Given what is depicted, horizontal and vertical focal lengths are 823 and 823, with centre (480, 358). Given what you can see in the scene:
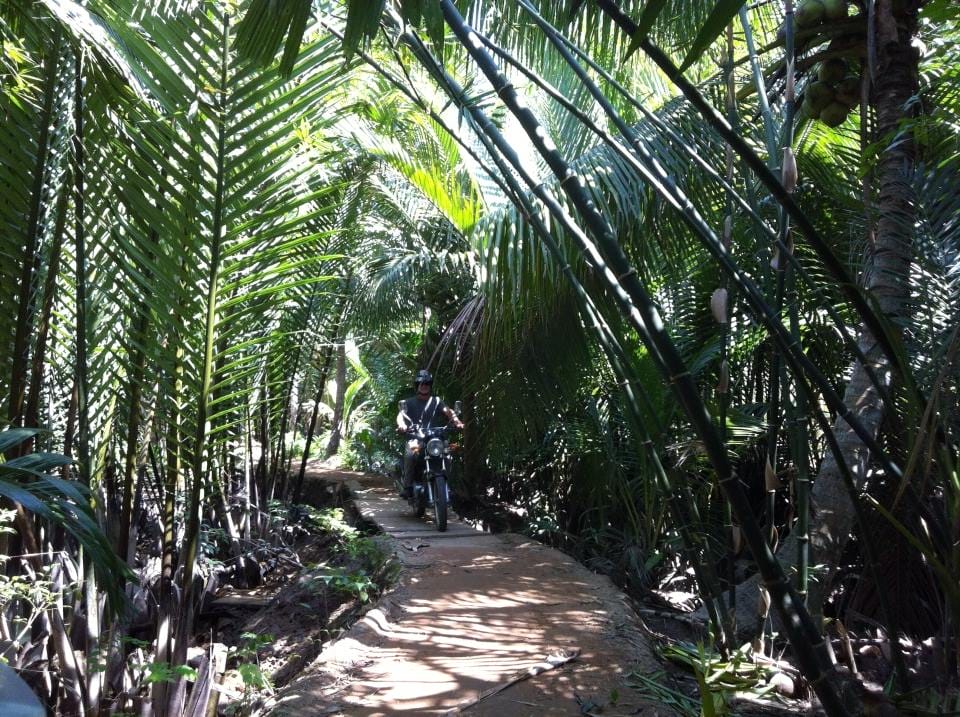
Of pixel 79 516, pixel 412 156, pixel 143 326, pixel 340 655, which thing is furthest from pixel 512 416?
pixel 79 516

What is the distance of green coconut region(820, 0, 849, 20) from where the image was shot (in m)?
3.06

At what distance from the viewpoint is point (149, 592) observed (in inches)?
172

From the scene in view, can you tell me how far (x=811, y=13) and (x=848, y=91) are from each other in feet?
1.34

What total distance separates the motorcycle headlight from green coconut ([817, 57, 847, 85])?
4760mm

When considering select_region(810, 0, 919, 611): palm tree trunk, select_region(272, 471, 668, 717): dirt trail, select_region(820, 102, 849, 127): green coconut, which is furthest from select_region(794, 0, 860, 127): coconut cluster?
select_region(272, 471, 668, 717): dirt trail

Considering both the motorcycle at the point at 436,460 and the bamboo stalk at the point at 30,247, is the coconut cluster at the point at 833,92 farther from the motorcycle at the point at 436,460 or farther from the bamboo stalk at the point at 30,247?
the motorcycle at the point at 436,460

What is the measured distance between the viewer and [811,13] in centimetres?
309

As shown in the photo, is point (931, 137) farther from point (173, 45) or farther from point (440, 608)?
point (440, 608)

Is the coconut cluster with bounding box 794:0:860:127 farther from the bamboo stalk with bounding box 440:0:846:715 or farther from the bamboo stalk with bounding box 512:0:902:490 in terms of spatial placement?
the bamboo stalk with bounding box 440:0:846:715

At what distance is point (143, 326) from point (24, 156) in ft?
2.73

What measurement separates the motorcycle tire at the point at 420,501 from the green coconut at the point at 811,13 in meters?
5.66

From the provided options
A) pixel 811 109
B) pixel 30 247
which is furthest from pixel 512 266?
pixel 30 247

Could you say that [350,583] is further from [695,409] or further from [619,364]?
[695,409]

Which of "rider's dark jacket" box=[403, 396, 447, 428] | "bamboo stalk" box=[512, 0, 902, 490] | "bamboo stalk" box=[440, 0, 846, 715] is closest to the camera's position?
"bamboo stalk" box=[440, 0, 846, 715]
